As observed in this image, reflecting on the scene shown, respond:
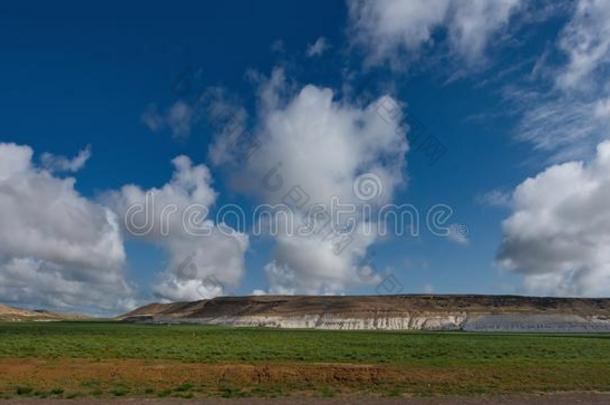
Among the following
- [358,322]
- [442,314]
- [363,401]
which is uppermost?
[442,314]

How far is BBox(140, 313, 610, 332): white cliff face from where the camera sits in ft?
470

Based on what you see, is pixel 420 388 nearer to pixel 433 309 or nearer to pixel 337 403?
pixel 337 403

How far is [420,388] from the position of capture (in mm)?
26219

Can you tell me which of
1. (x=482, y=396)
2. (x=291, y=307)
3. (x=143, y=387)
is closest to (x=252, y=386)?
(x=143, y=387)

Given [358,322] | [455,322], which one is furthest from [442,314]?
[358,322]

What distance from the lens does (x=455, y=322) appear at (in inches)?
6132

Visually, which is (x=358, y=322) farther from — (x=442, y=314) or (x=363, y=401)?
(x=363, y=401)

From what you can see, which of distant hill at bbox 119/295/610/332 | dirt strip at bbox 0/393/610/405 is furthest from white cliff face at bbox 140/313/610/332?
dirt strip at bbox 0/393/610/405

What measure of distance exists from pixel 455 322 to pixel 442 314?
369 inches

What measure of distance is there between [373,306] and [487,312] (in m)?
37.3

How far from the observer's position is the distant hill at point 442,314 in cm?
14875

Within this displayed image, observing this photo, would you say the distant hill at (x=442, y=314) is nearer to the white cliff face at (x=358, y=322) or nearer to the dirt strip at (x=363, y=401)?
the white cliff face at (x=358, y=322)

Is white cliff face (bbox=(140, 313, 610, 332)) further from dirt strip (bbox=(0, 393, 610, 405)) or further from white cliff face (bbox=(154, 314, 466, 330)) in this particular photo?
dirt strip (bbox=(0, 393, 610, 405))

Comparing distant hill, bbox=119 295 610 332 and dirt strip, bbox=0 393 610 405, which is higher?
distant hill, bbox=119 295 610 332
